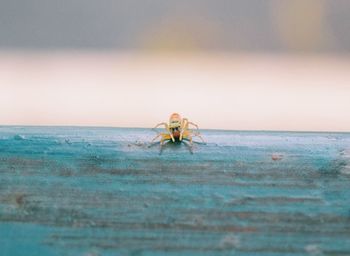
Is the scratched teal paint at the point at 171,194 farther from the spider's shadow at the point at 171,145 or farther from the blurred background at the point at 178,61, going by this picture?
the blurred background at the point at 178,61

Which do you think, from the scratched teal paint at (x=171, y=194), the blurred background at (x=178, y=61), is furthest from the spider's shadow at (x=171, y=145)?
the blurred background at (x=178, y=61)

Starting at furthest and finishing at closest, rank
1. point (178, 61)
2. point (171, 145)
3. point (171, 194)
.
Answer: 1. point (178, 61)
2. point (171, 145)
3. point (171, 194)

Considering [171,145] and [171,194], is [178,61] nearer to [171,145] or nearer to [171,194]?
[171,145]

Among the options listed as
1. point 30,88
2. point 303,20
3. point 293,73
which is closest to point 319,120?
point 293,73

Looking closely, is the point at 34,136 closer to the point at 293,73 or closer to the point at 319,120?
the point at 319,120

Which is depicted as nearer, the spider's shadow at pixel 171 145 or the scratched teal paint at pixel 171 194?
the scratched teal paint at pixel 171 194

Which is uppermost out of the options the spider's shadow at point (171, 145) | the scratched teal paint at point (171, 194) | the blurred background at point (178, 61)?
the blurred background at point (178, 61)

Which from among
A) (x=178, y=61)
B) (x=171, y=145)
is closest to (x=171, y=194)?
(x=171, y=145)
